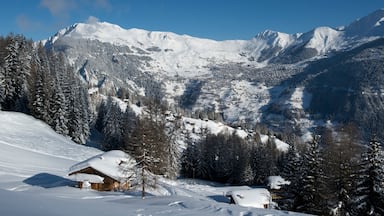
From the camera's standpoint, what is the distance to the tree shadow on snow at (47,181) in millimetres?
45531

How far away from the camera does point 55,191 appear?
132ft

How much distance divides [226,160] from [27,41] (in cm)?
5871

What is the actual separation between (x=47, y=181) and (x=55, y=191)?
7946mm

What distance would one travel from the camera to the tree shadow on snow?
45531 mm

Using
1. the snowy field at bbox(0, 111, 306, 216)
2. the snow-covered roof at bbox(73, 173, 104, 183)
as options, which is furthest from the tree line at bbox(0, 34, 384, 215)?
the snowy field at bbox(0, 111, 306, 216)

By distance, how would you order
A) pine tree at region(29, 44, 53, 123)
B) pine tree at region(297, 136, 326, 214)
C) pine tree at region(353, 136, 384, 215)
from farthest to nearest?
pine tree at region(29, 44, 53, 123) → pine tree at region(297, 136, 326, 214) → pine tree at region(353, 136, 384, 215)

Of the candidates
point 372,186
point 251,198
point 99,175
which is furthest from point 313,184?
point 99,175

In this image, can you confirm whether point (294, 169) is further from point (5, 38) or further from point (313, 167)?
point (5, 38)

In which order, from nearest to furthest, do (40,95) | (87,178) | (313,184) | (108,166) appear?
(313,184) < (87,178) < (108,166) < (40,95)

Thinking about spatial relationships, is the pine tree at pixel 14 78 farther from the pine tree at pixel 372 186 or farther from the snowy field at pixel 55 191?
the pine tree at pixel 372 186

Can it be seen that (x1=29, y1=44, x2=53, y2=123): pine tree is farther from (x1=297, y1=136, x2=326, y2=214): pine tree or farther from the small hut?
(x1=297, y1=136, x2=326, y2=214): pine tree

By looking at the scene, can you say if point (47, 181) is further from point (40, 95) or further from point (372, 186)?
point (40, 95)

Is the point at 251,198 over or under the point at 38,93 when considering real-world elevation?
under

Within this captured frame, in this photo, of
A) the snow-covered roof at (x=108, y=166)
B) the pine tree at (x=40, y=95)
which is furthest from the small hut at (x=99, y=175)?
the pine tree at (x=40, y=95)
